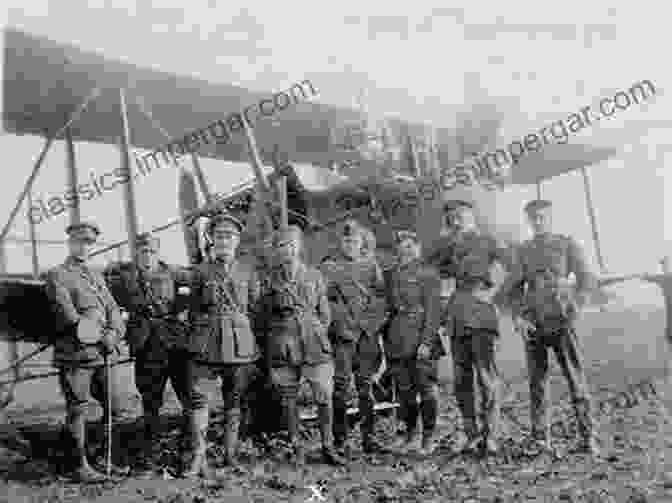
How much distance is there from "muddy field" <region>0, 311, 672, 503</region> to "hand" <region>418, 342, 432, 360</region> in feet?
2.57

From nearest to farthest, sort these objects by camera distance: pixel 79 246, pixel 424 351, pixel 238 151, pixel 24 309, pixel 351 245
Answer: pixel 79 246 < pixel 424 351 < pixel 351 245 < pixel 24 309 < pixel 238 151

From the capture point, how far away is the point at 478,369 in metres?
4.73

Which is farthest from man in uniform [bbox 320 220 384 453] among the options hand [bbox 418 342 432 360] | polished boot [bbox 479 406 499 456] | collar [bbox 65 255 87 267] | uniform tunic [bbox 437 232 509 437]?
collar [bbox 65 255 87 267]

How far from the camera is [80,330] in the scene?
4.52 metres

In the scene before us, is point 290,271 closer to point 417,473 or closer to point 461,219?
point 461,219

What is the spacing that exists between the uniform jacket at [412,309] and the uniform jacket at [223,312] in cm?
121

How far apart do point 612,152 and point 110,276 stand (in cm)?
1009

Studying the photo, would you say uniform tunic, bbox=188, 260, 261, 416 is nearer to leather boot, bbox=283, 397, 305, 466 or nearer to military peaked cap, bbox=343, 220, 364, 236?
leather boot, bbox=283, 397, 305, 466

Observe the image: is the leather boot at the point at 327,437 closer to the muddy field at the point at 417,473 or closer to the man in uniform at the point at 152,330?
the muddy field at the point at 417,473

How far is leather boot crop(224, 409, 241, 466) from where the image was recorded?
4473 millimetres

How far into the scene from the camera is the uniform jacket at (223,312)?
4.38 m

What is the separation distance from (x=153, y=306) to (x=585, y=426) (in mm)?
3626

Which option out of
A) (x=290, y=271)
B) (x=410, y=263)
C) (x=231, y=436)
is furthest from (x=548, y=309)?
(x=231, y=436)

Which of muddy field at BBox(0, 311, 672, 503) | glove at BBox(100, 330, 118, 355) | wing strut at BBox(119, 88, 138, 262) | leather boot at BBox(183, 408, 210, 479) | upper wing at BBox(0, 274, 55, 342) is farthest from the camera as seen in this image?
Answer: wing strut at BBox(119, 88, 138, 262)
